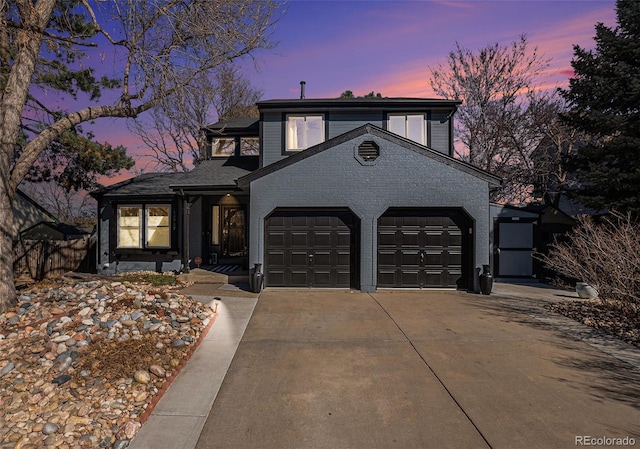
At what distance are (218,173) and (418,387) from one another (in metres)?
11.5

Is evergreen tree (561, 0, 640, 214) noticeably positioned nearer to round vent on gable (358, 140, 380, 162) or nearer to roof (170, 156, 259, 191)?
round vent on gable (358, 140, 380, 162)

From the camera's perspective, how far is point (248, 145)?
51.8 ft

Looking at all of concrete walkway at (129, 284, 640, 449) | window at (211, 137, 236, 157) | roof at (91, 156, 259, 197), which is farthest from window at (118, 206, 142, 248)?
concrete walkway at (129, 284, 640, 449)

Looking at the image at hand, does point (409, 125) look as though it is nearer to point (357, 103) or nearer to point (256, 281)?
point (357, 103)

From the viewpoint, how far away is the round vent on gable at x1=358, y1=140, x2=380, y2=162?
32.8ft

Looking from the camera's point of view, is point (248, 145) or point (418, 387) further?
point (248, 145)

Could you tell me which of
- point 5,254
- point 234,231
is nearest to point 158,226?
point 234,231

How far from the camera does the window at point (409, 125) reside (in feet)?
43.2

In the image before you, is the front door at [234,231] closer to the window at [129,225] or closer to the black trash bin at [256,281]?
the window at [129,225]

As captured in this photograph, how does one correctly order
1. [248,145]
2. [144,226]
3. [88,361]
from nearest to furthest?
[88,361], [144,226], [248,145]

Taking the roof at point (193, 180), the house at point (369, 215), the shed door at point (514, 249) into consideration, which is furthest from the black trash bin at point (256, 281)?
the shed door at point (514, 249)

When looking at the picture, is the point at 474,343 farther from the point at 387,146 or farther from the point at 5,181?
the point at 5,181

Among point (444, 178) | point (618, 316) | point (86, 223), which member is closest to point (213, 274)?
point (444, 178)

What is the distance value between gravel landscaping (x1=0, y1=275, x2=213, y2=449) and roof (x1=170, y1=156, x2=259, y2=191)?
5.22 m
